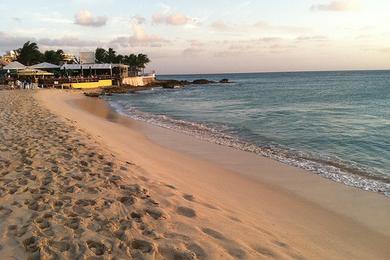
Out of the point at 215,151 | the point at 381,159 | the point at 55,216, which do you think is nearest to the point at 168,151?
the point at 215,151

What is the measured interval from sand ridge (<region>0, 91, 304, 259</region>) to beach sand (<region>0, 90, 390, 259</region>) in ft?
0.04

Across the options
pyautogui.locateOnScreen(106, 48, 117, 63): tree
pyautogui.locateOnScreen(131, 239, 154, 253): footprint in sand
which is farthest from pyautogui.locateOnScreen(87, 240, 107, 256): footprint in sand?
pyautogui.locateOnScreen(106, 48, 117, 63): tree

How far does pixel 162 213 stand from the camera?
208 inches

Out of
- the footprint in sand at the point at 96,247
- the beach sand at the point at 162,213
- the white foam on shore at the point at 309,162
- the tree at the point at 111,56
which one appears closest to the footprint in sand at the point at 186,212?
the beach sand at the point at 162,213

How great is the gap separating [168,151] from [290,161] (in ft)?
12.6

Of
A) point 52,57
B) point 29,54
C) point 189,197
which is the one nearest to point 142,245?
point 189,197

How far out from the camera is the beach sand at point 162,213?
4285mm

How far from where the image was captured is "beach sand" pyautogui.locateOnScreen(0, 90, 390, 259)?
429 cm

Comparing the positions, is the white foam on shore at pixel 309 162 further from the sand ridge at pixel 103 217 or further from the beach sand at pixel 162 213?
the sand ridge at pixel 103 217

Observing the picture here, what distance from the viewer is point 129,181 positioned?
6.84 metres

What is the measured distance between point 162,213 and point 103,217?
0.80 meters

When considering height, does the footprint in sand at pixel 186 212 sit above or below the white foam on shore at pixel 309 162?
above

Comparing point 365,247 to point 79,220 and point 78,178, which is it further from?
point 78,178

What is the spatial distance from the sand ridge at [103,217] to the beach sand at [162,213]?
0.01 meters
